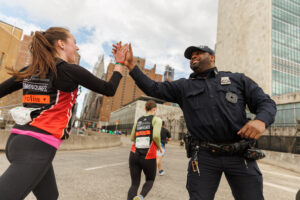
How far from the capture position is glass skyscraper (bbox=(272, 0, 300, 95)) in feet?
165

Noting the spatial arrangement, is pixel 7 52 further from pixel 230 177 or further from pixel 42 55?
pixel 230 177

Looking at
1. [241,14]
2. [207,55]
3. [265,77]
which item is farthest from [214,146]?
[241,14]

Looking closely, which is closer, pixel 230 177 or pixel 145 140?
pixel 230 177

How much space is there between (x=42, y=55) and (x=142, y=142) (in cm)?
260

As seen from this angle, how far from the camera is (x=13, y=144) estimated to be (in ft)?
4.97

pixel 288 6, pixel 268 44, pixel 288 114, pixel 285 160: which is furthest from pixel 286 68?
pixel 285 160

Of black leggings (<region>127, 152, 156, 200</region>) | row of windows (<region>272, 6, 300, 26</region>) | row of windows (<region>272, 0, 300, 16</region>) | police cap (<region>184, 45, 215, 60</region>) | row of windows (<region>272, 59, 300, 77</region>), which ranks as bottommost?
black leggings (<region>127, 152, 156, 200</region>)

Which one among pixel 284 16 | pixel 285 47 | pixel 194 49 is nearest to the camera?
pixel 194 49

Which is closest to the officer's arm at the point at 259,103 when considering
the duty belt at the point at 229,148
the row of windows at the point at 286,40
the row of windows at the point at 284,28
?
the duty belt at the point at 229,148

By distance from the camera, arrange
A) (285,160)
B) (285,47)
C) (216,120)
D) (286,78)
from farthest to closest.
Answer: (285,47) < (286,78) < (285,160) < (216,120)

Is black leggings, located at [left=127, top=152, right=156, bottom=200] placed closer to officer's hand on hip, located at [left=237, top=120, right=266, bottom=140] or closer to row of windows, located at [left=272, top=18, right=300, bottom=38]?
officer's hand on hip, located at [left=237, top=120, right=266, bottom=140]

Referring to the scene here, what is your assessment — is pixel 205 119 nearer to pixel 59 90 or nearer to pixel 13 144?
pixel 59 90

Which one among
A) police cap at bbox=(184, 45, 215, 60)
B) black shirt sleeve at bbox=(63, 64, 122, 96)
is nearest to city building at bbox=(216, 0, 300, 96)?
police cap at bbox=(184, 45, 215, 60)

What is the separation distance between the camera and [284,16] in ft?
180
